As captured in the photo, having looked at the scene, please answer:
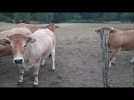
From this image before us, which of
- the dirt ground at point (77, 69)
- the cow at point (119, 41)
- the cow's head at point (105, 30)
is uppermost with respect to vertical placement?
the cow's head at point (105, 30)

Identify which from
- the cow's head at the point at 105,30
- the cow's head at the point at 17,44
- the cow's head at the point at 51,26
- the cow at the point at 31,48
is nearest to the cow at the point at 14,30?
the cow's head at the point at 51,26

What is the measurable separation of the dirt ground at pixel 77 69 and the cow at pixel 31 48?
0.76ft

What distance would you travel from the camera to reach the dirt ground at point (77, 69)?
14.1 feet

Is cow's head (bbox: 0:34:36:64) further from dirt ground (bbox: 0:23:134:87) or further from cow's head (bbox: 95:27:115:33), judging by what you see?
cow's head (bbox: 95:27:115:33)

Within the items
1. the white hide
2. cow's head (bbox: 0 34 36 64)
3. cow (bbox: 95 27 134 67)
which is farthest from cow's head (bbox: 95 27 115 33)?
cow's head (bbox: 0 34 36 64)

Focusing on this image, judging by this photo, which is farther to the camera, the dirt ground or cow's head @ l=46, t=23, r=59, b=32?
Answer: cow's head @ l=46, t=23, r=59, b=32

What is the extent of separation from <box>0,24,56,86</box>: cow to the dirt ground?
0.23 meters

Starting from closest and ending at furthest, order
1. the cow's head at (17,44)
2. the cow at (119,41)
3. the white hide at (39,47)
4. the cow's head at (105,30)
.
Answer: the cow's head at (17,44), the white hide at (39,47), the cow's head at (105,30), the cow at (119,41)

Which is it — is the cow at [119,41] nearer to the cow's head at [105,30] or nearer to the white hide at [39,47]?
the cow's head at [105,30]

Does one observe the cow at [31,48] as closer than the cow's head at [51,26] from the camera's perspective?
Yes

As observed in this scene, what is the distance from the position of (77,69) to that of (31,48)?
1119 mm

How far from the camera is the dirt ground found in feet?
14.1
